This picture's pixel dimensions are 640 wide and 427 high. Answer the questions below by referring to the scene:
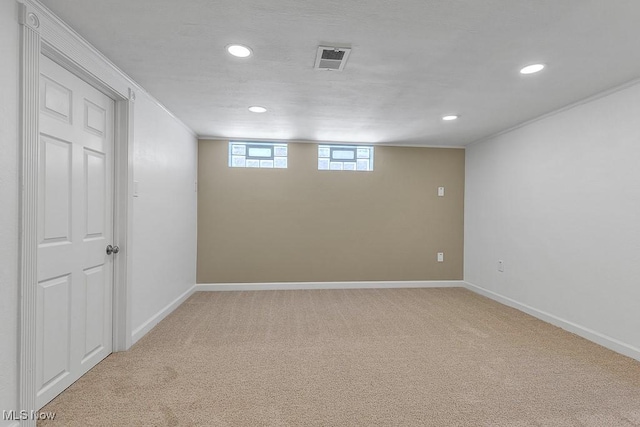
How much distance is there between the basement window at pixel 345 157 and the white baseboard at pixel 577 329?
2619 millimetres

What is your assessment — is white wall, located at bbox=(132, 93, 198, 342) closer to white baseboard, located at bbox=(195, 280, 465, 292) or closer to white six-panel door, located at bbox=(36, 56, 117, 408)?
white six-panel door, located at bbox=(36, 56, 117, 408)

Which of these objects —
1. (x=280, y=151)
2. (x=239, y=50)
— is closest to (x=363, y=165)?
(x=280, y=151)

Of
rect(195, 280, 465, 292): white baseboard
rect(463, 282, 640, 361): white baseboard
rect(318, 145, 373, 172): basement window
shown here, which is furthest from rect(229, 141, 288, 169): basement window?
rect(463, 282, 640, 361): white baseboard

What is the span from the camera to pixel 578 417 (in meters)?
1.81

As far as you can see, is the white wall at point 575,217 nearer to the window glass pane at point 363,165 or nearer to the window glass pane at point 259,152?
the window glass pane at point 363,165

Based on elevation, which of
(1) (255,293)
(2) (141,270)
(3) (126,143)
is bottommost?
(1) (255,293)

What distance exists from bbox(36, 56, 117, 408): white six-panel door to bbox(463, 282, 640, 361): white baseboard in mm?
4212

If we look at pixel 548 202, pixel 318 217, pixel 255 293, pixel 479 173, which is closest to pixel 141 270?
pixel 255 293

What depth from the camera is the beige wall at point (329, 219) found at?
468 cm

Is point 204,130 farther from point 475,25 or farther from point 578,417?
point 578,417

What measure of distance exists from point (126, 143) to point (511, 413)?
3292mm

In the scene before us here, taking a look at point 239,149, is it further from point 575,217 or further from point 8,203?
point 575,217

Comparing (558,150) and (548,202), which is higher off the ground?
(558,150)

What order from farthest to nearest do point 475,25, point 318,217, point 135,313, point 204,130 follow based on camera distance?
point 318,217 → point 204,130 → point 135,313 → point 475,25
